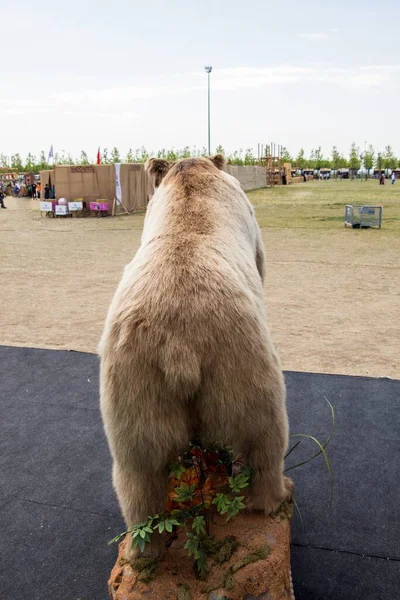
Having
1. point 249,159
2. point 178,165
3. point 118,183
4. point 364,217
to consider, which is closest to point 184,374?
point 178,165

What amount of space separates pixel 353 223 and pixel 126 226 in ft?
24.1

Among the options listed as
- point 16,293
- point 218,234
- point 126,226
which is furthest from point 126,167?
point 218,234

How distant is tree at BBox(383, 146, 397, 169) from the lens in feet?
308

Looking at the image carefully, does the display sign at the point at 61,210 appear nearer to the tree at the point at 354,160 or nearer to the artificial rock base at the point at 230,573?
the artificial rock base at the point at 230,573

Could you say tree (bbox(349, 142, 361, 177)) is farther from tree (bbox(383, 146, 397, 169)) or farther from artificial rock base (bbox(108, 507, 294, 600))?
artificial rock base (bbox(108, 507, 294, 600))

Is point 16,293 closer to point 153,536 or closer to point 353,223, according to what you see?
point 153,536

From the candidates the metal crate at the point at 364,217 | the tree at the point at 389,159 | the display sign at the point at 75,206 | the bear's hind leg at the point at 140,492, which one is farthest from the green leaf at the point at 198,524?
the tree at the point at 389,159

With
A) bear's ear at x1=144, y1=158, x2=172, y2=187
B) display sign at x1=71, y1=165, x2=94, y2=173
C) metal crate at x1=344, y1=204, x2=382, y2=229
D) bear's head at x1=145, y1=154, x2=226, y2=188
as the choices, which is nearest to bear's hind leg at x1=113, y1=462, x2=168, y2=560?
bear's head at x1=145, y1=154, x2=226, y2=188

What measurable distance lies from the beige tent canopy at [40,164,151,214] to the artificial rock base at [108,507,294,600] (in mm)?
20742

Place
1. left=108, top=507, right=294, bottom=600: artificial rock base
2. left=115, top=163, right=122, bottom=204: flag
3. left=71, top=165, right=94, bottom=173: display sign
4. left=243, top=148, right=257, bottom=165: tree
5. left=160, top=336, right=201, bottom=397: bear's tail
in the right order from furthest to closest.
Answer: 1. left=243, top=148, right=257, bottom=165: tree
2. left=71, top=165, right=94, bottom=173: display sign
3. left=115, top=163, right=122, bottom=204: flag
4. left=108, top=507, right=294, bottom=600: artificial rock base
5. left=160, top=336, right=201, bottom=397: bear's tail

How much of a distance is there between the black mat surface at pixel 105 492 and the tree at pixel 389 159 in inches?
3818

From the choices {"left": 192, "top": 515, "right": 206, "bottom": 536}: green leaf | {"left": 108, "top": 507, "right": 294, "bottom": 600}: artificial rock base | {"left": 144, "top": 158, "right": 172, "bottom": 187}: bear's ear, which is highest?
{"left": 144, "top": 158, "right": 172, "bottom": 187}: bear's ear

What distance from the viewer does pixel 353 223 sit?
17219mm

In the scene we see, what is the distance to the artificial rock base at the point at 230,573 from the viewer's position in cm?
222
